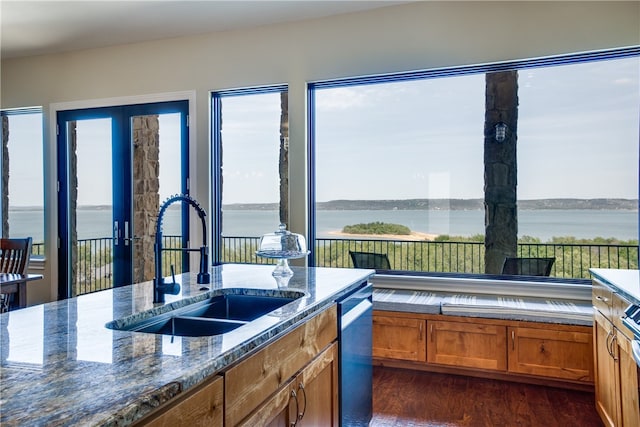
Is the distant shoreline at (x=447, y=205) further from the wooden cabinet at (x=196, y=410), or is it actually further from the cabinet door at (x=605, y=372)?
the wooden cabinet at (x=196, y=410)

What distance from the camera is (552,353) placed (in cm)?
303

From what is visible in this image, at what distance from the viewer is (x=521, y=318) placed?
309cm

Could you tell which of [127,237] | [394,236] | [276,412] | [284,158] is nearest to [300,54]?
[284,158]

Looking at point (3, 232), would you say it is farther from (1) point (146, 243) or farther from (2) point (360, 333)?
(2) point (360, 333)

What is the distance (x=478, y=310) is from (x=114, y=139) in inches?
156

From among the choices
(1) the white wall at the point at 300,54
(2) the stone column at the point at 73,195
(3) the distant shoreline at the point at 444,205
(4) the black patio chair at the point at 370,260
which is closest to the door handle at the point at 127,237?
(3) the distant shoreline at the point at 444,205

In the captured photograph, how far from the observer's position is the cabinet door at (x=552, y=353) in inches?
117

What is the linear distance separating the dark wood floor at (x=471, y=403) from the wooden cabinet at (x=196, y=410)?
1.83m

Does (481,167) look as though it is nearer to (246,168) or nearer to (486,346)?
(486,346)

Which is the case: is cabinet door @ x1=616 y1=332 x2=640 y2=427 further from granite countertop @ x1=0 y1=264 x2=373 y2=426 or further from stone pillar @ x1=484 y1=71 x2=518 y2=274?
stone pillar @ x1=484 y1=71 x2=518 y2=274

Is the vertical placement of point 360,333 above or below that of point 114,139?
below

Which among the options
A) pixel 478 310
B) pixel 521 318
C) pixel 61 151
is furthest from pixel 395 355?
pixel 61 151

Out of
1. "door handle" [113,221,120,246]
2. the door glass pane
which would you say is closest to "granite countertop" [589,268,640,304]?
"door handle" [113,221,120,246]

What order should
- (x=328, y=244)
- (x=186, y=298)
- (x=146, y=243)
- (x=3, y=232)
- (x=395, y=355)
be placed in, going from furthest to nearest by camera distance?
(x=3, y=232), (x=146, y=243), (x=328, y=244), (x=395, y=355), (x=186, y=298)
